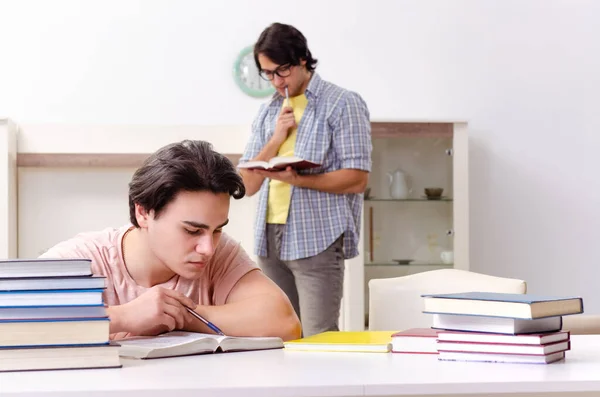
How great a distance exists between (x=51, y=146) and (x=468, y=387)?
373 centimetres

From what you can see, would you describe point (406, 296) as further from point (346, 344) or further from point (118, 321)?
point (118, 321)

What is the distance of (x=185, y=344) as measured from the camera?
1.52 meters

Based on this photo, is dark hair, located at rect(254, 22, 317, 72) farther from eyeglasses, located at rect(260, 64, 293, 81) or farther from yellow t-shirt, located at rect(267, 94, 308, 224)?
yellow t-shirt, located at rect(267, 94, 308, 224)

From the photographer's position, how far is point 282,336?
1821mm

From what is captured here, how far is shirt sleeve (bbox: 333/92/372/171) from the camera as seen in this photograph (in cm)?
Answer: 300

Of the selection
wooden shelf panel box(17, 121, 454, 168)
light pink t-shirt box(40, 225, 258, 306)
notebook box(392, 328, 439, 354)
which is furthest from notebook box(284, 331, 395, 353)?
wooden shelf panel box(17, 121, 454, 168)

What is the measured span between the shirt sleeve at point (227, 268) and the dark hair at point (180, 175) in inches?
7.0

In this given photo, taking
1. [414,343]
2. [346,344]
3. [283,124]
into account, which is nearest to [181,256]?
[346,344]

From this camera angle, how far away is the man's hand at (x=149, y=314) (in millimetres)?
1681

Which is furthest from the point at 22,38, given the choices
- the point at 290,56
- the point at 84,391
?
the point at 84,391

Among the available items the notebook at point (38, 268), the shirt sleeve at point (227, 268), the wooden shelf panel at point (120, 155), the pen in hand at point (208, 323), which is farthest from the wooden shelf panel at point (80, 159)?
the notebook at point (38, 268)

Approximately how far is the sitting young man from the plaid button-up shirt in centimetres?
98

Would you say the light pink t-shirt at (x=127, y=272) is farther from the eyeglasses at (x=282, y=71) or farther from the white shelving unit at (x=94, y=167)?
the white shelving unit at (x=94, y=167)

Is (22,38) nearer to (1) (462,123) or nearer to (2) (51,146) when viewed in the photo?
(2) (51,146)
